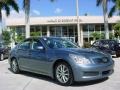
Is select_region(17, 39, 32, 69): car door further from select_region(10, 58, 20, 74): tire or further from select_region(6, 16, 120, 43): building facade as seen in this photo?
select_region(6, 16, 120, 43): building facade

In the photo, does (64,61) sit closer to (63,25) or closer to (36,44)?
(36,44)

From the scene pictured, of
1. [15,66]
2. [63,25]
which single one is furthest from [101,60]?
[63,25]

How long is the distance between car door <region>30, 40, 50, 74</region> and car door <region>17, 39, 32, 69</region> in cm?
33

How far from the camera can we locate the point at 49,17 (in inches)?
2240

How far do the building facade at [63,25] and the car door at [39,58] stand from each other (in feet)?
144

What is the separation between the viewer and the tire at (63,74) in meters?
9.20

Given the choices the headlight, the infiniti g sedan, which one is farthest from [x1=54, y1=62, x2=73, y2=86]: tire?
the headlight

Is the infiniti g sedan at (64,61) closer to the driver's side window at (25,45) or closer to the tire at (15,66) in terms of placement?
the driver's side window at (25,45)

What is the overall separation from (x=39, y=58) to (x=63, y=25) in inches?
1870

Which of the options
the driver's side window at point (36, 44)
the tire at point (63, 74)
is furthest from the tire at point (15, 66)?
the tire at point (63, 74)

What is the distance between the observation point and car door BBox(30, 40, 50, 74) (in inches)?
397

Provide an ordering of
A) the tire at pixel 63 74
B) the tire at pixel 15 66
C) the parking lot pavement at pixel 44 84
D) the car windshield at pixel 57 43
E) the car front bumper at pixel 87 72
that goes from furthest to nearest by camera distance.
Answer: the tire at pixel 15 66, the car windshield at pixel 57 43, the tire at pixel 63 74, the parking lot pavement at pixel 44 84, the car front bumper at pixel 87 72

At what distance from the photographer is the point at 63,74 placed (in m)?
9.44

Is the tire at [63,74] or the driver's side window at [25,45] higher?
the driver's side window at [25,45]
